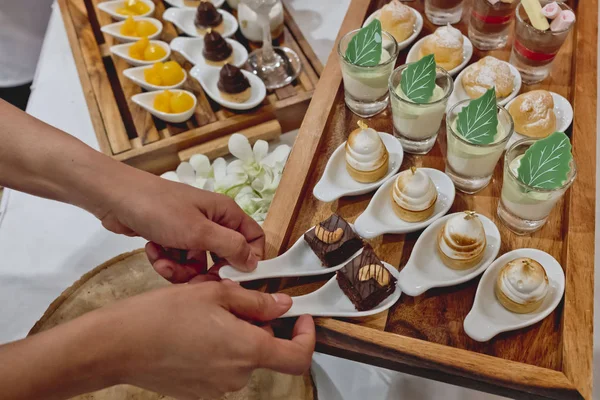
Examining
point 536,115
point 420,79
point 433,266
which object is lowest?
point 433,266

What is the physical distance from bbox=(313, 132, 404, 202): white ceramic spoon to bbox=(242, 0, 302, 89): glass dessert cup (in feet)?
1.73

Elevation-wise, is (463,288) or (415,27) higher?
(415,27)

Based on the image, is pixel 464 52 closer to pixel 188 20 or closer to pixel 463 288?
pixel 463 288

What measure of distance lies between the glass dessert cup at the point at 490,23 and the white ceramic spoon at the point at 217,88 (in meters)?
0.61

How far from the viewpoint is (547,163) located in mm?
945

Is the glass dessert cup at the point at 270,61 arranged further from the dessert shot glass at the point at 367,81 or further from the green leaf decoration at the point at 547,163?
the green leaf decoration at the point at 547,163

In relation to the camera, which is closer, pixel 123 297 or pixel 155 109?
pixel 123 297

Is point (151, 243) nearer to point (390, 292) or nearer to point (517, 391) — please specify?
point (390, 292)

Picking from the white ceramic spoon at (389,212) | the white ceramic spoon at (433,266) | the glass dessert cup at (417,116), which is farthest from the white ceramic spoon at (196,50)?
the white ceramic spoon at (433,266)

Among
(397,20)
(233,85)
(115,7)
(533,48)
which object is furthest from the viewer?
(115,7)

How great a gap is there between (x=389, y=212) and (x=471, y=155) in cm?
20

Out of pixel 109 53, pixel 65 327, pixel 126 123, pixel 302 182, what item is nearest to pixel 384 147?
pixel 302 182

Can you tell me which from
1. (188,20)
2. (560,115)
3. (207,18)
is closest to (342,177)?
(560,115)

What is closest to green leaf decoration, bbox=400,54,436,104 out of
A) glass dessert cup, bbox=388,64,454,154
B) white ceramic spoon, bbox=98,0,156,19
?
glass dessert cup, bbox=388,64,454,154
